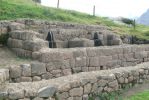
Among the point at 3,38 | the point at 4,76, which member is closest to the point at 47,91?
the point at 4,76

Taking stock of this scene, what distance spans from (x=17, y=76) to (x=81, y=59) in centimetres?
375

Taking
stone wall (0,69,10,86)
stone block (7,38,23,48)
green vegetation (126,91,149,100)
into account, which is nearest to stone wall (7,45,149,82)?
stone wall (0,69,10,86)

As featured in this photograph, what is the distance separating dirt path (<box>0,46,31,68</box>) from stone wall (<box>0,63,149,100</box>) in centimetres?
216

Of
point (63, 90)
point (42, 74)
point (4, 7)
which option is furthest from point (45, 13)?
point (63, 90)

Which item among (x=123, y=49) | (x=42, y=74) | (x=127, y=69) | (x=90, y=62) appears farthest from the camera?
(x=123, y=49)

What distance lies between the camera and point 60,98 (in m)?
11.8

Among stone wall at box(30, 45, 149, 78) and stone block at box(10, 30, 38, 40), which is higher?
stone block at box(10, 30, 38, 40)

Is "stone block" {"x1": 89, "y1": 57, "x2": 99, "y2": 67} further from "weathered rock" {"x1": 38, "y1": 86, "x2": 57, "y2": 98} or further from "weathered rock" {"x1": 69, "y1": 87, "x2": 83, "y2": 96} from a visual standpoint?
"weathered rock" {"x1": 38, "y1": 86, "x2": 57, "y2": 98}

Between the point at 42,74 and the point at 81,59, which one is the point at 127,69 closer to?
the point at 81,59

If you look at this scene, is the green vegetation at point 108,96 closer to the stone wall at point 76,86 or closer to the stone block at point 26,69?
the stone wall at point 76,86

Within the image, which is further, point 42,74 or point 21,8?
point 21,8

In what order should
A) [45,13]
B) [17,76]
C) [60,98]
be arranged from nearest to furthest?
[60,98] → [17,76] → [45,13]

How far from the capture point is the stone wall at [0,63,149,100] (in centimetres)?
1084

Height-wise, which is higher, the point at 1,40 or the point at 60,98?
the point at 1,40
